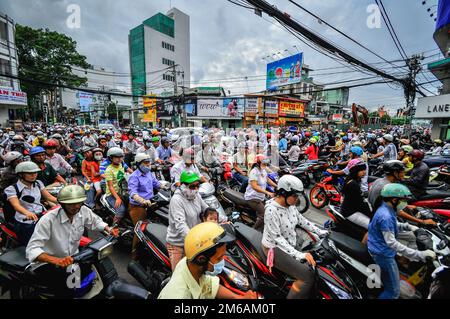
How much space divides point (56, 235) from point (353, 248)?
348 cm

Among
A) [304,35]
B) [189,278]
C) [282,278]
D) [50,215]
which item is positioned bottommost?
[282,278]

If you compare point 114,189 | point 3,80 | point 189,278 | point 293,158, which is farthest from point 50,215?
point 3,80

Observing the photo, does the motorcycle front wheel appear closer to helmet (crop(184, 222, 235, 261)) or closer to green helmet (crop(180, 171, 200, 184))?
green helmet (crop(180, 171, 200, 184))

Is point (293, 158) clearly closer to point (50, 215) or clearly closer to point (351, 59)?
point (351, 59)

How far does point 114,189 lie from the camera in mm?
4332

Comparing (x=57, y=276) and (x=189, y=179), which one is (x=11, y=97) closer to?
(x=57, y=276)

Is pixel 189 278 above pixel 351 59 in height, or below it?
below

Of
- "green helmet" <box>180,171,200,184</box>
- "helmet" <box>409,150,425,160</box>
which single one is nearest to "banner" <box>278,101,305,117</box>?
"helmet" <box>409,150,425,160</box>

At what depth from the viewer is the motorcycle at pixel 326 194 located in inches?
238

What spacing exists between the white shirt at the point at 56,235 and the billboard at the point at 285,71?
109 ft

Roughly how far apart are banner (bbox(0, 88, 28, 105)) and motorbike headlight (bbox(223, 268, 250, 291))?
30522mm

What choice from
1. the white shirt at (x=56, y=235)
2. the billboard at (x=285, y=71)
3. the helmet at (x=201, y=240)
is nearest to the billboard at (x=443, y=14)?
the billboard at (x=285, y=71)
